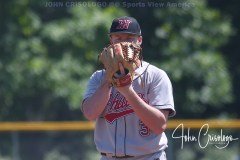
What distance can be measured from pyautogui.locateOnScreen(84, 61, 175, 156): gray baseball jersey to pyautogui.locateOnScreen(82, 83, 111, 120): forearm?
0.09 metres

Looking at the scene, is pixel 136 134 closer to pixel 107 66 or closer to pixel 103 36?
pixel 107 66

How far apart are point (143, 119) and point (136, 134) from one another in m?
0.18

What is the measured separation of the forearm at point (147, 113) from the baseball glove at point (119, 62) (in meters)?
0.08

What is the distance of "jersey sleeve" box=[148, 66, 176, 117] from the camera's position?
4078 millimetres

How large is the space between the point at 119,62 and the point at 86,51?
25.7 ft

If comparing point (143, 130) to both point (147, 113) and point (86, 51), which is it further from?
point (86, 51)

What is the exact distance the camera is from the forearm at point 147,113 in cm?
389

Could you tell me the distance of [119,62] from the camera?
3.92m

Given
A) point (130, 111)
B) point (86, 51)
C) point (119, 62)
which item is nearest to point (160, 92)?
point (130, 111)

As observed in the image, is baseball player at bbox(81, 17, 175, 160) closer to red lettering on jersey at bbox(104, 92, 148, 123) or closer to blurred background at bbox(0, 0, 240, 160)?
red lettering on jersey at bbox(104, 92, 148, 123)

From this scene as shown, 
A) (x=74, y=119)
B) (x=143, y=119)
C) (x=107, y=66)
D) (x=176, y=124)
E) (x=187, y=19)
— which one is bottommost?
(x=74, y=119)

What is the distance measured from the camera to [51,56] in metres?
11.6

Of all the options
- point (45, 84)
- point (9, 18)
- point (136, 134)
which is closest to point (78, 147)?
point (45, 84)

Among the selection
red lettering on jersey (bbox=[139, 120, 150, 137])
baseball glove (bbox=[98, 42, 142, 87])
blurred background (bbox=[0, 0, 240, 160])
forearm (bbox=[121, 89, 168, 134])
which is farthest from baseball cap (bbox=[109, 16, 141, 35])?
blurred background (bbox=[0, 0, 240, 160])
